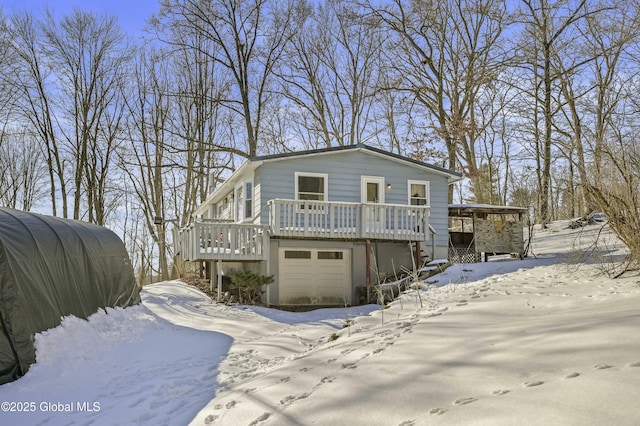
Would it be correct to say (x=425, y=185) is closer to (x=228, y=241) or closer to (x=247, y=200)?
(x=247, y=200)

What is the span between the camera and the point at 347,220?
14.2 meters

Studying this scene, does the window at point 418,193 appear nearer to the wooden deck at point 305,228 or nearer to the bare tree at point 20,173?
the wooden deck at point 305,228

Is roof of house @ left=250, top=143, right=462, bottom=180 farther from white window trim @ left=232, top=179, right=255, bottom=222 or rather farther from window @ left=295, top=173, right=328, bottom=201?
white window trim @ left=232, top=179, right=255, bottom=222

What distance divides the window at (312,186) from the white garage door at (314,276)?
174 centimetres

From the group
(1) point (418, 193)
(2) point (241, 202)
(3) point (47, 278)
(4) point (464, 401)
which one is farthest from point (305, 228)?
(4) point (464, 401)

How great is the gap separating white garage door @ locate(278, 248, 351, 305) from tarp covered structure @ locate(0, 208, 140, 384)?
4.96 m

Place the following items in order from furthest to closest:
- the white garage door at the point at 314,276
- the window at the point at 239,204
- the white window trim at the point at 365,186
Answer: the window at the point at 239,204 < the white window trim at the point at 365,186 < the white garage door at the point at 314,276

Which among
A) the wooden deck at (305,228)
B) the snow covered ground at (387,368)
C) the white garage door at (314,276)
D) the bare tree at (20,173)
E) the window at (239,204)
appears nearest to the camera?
the snow covered ground at (387,368)

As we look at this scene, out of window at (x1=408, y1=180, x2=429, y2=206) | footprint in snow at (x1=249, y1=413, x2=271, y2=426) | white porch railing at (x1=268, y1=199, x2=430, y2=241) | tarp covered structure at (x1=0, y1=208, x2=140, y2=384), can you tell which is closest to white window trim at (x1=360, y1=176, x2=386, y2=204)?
white porch railing at (x1=268, y1=199, x2=430, y2=241)

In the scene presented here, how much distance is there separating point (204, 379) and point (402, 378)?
3.00m

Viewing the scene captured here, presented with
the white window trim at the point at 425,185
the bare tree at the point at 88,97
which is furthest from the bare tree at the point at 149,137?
the white window trim at the point at 425,185

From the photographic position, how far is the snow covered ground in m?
2.83

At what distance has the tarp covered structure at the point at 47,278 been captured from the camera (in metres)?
5.71

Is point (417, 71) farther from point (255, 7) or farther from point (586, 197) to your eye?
point (586, 197)
